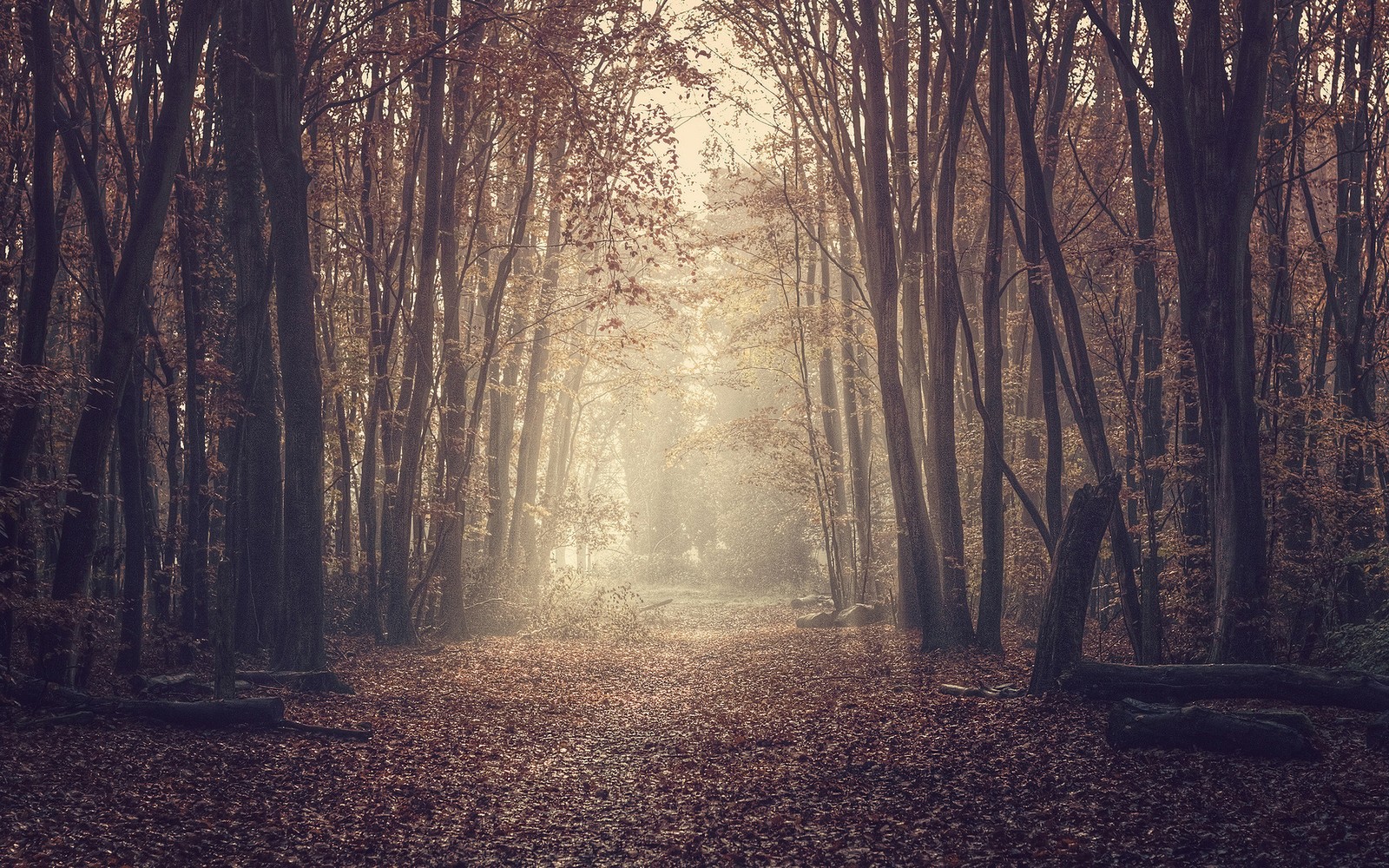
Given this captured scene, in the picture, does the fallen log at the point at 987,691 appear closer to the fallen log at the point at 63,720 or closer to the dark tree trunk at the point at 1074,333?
the dark tree trunk at the point at 1074,333

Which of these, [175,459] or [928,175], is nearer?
[175,459]

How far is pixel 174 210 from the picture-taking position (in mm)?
11438

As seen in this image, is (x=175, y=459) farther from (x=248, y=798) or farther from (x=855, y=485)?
(x=855, y=485)

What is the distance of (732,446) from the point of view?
71.7ft

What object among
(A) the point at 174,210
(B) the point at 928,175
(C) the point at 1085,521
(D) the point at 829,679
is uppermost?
(B) the point at 928,175

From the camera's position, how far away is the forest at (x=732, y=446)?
6.14 m

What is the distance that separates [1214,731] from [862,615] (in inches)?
542

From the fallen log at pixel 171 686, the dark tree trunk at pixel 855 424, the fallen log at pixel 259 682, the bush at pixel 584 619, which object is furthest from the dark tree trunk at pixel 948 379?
the fallen log at pixel 171 686

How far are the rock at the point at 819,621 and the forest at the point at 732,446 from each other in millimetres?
213

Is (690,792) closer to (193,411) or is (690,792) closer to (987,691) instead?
(987,691)

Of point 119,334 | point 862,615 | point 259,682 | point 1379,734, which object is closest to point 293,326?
point 119,334

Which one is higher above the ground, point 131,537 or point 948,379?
point 948,379

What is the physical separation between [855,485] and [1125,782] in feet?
47.5

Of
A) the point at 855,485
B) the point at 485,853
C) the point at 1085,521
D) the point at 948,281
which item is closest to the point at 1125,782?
the point at 1085,521
